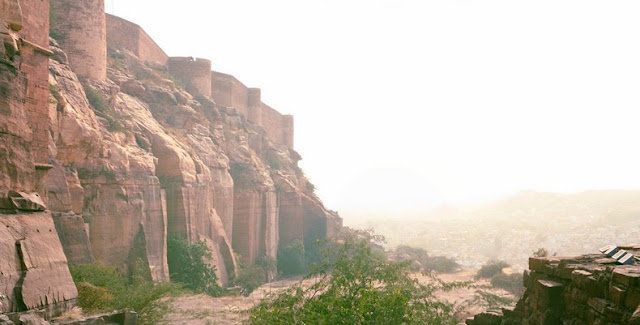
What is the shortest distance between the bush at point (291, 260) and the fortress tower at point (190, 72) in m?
11.2

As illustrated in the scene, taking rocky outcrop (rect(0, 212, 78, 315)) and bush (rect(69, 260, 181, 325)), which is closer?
rocky outcrop (rect(0, 212, 78, 315))

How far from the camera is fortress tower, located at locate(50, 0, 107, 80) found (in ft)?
67.9

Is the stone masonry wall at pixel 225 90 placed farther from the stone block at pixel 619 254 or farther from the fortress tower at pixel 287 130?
the stone block at pixel 619 254

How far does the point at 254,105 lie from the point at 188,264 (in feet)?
60.4

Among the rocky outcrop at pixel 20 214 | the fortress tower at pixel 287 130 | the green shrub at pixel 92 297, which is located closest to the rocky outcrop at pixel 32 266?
the rocky outcrop at pixel 20 214

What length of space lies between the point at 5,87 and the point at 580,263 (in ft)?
35.2

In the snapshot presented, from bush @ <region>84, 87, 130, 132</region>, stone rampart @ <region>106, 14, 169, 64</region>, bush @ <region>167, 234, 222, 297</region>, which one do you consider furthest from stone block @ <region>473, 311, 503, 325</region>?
stone rampart @ <region>106, 14, 169, 64</region>

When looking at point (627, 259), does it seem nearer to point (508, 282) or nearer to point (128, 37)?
point (508, 282)

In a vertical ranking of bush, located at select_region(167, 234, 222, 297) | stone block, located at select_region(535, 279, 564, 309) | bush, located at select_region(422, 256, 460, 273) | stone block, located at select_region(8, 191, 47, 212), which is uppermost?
stone block, located at select_region(8, 191, 47, 212)

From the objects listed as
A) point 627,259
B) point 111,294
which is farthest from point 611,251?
point 111,294

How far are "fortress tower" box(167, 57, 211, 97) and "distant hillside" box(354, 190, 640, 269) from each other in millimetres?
28119

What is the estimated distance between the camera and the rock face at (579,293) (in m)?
5.97

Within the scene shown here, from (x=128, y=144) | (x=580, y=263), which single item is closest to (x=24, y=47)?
(x=128, y=144)

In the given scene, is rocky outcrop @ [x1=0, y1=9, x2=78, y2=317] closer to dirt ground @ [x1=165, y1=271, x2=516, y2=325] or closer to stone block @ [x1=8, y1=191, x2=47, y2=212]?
stone block @ [x1=8, y1=191, x2=47, y2=212]
